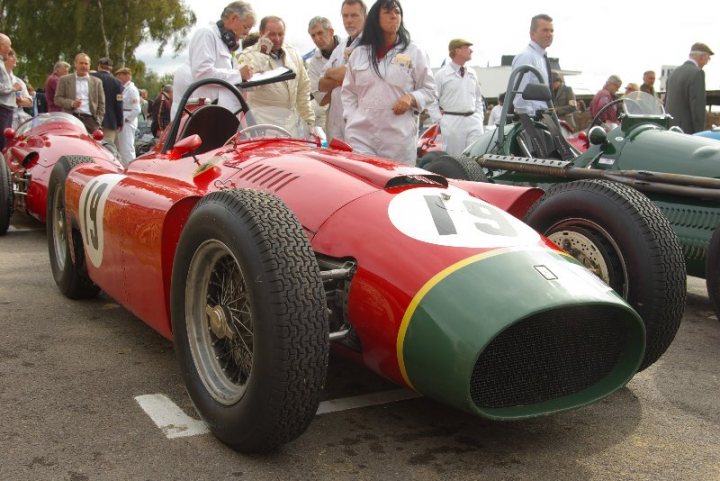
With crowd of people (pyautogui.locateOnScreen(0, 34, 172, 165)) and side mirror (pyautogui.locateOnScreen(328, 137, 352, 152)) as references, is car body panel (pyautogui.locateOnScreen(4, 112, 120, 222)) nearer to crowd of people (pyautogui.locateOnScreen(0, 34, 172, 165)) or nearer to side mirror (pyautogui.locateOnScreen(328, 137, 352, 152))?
crowd of people (pyautogui.locateOnScreen(0, 34, 172, 165))

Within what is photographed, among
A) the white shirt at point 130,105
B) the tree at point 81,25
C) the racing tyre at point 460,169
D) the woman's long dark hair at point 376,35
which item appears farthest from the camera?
the tree at point 81,25

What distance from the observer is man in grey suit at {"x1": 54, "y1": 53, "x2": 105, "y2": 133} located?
35.4ft

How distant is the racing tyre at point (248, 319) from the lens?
2.31m

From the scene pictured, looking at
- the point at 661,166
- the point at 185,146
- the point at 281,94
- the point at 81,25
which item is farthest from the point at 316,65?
the point at 81,25

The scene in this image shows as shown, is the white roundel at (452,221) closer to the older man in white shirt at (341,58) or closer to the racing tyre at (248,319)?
the racing tyre at (248,319)

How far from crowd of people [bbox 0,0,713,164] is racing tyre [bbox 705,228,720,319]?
1.98 m

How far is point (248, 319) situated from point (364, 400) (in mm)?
677

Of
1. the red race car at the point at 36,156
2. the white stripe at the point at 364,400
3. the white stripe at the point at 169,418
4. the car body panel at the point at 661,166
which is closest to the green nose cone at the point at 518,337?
the white stripe at the point at 364,400

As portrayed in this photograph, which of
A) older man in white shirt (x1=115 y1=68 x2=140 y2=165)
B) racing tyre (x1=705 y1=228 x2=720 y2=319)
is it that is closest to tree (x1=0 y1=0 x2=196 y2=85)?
older man in white shirt (x1=115 y1=68 x2=140 y2=165)

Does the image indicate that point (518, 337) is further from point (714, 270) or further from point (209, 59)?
point (209, 59)

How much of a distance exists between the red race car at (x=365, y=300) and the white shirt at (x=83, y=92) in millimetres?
8269

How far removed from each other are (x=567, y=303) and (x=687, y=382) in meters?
1.43

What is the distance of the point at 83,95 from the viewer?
10.9 meters

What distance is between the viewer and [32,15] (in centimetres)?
3378
